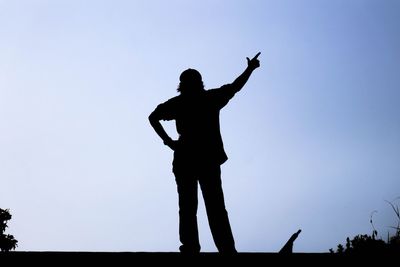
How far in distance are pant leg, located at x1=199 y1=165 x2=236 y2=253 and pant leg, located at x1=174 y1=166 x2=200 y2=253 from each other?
13cm

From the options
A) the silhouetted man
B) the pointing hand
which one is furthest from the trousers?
the pointing hand

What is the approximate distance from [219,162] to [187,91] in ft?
3.00

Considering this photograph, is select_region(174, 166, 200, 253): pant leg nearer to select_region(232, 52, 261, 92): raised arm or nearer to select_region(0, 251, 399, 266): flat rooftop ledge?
select_region(0, 251, 399, 266): flat rooftop ledge

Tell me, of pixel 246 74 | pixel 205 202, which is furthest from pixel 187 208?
pixel 246 74

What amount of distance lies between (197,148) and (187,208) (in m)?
0.69

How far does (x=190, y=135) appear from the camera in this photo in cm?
502

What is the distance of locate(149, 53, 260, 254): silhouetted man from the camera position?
15.7 ft

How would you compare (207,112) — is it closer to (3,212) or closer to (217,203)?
(217,203)

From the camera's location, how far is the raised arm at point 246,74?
16.6ft

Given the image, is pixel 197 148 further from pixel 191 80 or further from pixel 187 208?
pixel 191 80

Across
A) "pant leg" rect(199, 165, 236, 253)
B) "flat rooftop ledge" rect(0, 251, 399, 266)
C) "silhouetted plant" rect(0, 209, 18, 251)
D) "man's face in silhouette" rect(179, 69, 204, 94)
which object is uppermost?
"silhouetted plant" rect(0, 209, 18, 251)

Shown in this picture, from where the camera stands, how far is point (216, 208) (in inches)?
190

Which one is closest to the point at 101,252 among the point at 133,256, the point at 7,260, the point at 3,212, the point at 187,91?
the point at 133,256

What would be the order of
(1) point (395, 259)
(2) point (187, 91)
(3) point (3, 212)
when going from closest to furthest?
1. (1) point (395, 259)
2. (2) point (187, 91)
3. (3) point (3, 212)
